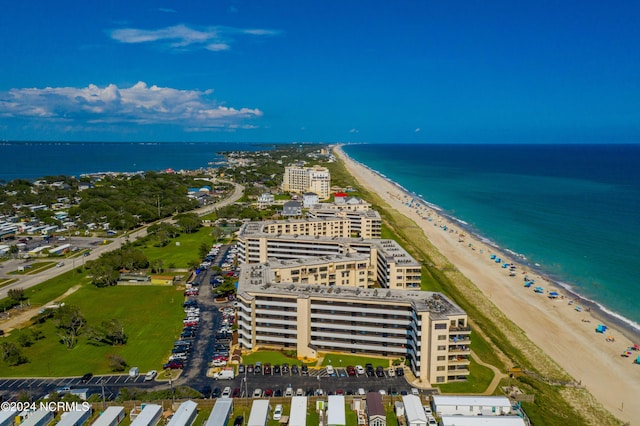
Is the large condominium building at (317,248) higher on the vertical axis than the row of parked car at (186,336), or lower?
higher

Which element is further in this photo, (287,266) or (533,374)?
(287,266)

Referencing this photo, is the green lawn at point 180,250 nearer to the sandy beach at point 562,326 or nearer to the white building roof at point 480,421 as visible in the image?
the sandy beach at point 562,326

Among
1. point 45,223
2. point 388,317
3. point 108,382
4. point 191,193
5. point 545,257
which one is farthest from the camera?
point 191,193

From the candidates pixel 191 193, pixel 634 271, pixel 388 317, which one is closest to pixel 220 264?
pixel 388 317

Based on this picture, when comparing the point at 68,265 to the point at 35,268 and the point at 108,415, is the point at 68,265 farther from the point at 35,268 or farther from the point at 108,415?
the point at 108,415

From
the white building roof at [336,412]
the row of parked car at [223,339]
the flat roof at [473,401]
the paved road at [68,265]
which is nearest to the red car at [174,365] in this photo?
the row of parked car at [223,339]

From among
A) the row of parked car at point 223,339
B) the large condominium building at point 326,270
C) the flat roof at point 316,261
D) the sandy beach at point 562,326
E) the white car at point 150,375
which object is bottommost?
the sandy beach at point 562,326

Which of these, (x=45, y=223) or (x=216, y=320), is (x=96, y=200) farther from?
(x=216, y=320)
